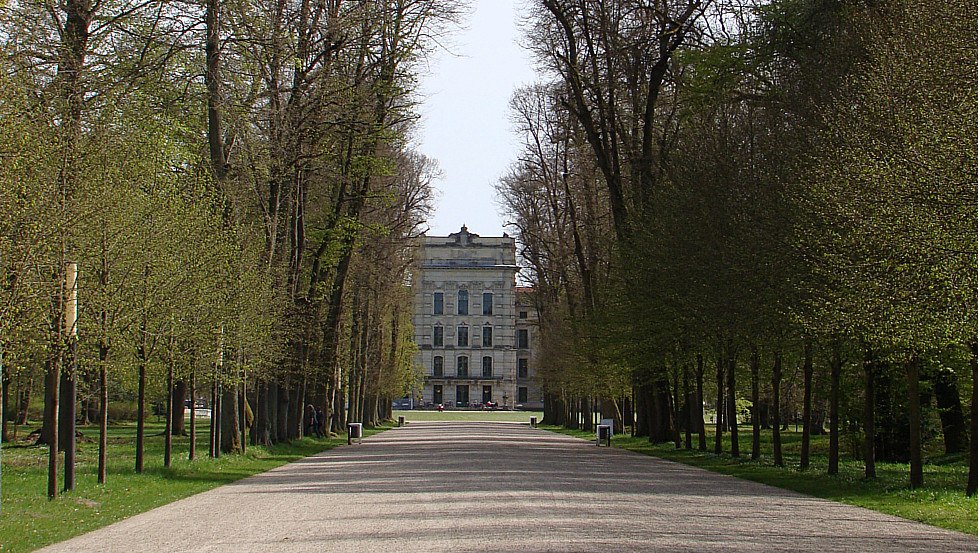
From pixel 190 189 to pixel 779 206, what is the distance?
1138 cm

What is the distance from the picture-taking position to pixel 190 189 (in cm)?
2409

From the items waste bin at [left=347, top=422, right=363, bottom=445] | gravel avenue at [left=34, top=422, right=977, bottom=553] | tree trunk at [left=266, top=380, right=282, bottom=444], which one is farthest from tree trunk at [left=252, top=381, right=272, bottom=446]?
gravel avenue at [left=34, top=422, right=977, bottom=553]

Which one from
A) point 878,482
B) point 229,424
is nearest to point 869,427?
point 878,482

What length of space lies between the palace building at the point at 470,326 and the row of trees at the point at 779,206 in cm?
6764

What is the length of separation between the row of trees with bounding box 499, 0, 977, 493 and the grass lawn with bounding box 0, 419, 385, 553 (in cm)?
1013

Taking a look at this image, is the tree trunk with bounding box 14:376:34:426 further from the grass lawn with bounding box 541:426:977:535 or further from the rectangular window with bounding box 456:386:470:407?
the rectangular window with bounding box 456:386:470:407

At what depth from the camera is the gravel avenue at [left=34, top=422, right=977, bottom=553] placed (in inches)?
477

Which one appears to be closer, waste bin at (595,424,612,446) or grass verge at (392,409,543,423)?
waste bin at (595,424,612,446)

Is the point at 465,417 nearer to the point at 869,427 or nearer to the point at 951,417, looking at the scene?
the point at 951,417

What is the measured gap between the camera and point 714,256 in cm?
2603

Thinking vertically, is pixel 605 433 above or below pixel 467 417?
above

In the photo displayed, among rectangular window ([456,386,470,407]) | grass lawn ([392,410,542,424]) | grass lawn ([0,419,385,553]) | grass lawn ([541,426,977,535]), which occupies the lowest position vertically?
grass lawn ([392,410,542,424])

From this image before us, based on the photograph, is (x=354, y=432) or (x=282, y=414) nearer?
(x=282, y=414)

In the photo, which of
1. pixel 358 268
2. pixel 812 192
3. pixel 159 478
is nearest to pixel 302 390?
pixel 358 268
